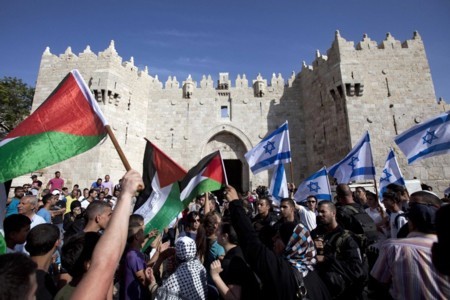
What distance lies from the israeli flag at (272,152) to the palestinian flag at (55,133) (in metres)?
4.26

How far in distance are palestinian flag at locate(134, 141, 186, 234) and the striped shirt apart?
224 centimetres

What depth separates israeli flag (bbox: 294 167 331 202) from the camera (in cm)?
601

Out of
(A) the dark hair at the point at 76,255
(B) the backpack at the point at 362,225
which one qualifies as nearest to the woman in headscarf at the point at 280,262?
(A) the dark hair at the point at 76,255

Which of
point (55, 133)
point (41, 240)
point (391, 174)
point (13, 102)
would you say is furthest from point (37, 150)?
point (13, 102)

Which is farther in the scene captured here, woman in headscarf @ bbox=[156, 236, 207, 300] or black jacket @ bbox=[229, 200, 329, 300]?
woman in headscarf @ bbox=[156, 236, 207, 300]

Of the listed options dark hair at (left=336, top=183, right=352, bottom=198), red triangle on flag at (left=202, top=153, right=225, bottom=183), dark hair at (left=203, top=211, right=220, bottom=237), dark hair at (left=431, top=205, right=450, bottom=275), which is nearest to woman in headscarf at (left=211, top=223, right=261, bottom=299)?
dark hair at (left=203, top=211, right=220, bottom=237)

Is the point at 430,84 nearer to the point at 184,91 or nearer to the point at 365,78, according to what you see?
the point at 365,78

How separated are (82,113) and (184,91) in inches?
598

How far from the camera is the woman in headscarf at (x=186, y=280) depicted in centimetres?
237

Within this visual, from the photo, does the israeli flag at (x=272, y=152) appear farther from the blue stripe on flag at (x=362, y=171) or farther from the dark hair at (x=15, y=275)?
the dark hair at (x=15, y=275)

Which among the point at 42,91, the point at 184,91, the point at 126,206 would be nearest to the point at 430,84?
the point at 184,91

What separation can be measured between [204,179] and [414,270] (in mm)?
2972

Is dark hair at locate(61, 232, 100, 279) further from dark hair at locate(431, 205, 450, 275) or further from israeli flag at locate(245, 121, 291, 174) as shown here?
israeli flag at locate(245, 121, 291, 174)

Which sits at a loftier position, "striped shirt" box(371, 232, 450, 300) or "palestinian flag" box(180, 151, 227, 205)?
"palestinian flag" box(180, 151, 227, 205)
